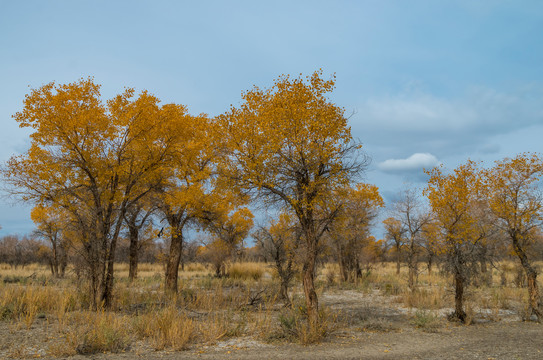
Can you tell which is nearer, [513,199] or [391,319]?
[391,319]

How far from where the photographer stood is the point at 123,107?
14367 millimetres

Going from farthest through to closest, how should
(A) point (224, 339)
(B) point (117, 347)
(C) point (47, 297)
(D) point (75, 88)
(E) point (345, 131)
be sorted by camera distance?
(D) point (75, 88) → (C) point (47, 297) → (E) point (345, 131) → (A) point (224, 339) → (B) point (117, 347)

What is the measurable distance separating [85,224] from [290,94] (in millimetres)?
9121

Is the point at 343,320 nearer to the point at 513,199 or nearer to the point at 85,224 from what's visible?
the point at 513,199

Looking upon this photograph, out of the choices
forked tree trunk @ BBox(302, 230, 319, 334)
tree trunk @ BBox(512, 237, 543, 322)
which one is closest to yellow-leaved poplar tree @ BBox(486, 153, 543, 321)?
tree trunk @ BBox(512, 237, 543, 322)

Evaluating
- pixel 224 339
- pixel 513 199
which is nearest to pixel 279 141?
pixel 224 339

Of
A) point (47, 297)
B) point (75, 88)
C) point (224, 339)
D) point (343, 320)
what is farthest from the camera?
point (75, 88)

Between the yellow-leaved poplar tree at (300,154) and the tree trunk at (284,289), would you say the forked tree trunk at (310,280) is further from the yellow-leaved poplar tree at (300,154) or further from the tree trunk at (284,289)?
the tree trunk at (284,289)

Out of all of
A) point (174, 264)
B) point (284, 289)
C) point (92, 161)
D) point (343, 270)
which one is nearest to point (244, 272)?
point (343, 270)

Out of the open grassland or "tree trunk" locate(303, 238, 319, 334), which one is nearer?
the open grassland

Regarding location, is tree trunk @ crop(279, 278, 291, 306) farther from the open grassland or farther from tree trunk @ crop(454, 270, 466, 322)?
tree trunk @ crop(454, 270, 466, 322)

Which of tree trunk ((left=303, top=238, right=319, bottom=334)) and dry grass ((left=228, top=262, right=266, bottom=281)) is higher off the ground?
tree trunk ((left=303, top=238, right=319, bottom=334))

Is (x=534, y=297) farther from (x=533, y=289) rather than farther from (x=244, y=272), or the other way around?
(x=244, y=272)

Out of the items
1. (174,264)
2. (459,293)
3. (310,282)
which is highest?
(310,282)
